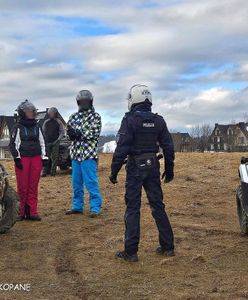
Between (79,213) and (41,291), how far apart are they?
3937 mm

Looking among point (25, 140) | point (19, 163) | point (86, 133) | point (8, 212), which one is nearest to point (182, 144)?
point (86, 133)

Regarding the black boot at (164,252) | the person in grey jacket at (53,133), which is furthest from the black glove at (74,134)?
the person in grey jacket at (53,133)

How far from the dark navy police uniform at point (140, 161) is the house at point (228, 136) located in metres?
69.0

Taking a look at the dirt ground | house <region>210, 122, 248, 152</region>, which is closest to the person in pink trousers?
the dirt ground

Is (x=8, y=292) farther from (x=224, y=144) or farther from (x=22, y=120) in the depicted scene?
(x=224, y=144)

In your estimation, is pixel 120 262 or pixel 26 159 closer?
pixel 120 262

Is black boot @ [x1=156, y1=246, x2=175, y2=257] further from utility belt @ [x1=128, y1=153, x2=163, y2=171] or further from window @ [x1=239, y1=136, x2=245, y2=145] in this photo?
window @ [x1=239, y1=136, x2=245, y2=145]

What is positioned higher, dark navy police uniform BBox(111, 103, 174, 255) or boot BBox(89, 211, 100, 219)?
dark navy police uniform BBox(111, 103, 174, 255)

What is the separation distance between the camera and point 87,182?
8.97 metres

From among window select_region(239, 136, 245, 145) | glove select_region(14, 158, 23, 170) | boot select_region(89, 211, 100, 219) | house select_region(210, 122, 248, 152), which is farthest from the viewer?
window select_region(239, 136, 245, 145)

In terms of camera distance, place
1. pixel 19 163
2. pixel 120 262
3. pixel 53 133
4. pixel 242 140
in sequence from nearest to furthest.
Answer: pixel 120 262, pixel 19 163, pixel 53 133, pixel 242 140

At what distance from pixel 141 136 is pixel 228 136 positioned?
8041 cm

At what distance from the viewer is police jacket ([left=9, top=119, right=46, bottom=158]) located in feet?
28.9

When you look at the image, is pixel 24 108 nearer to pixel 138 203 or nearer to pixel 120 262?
pixel 138 203
